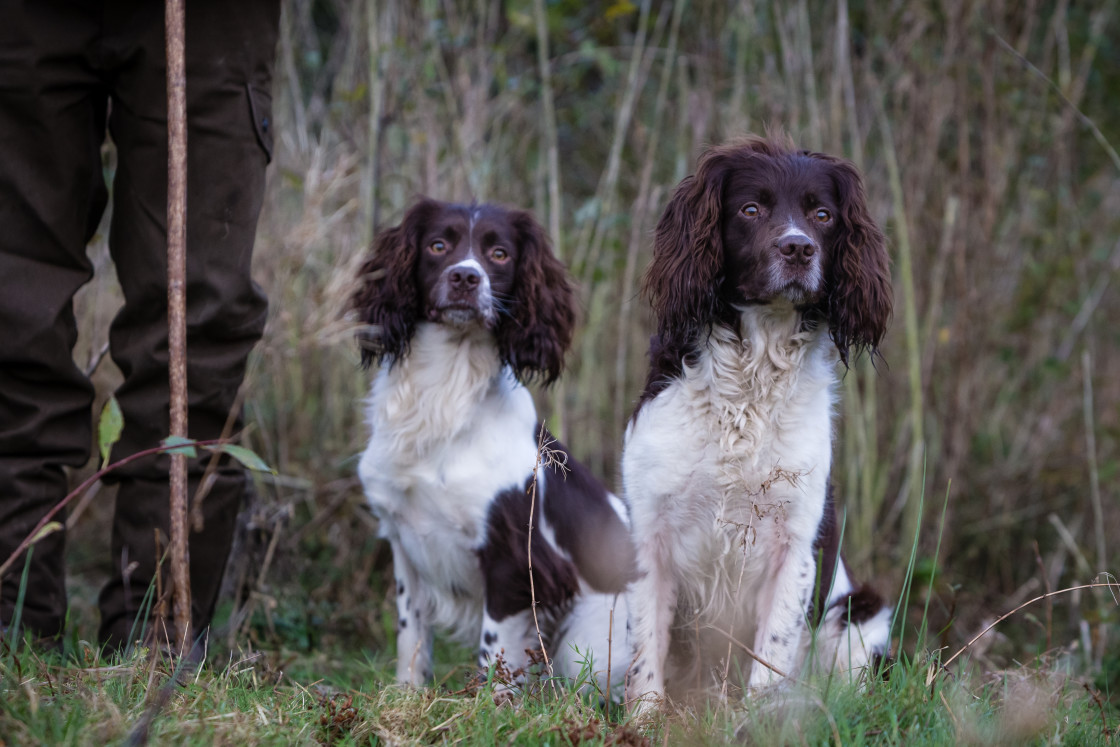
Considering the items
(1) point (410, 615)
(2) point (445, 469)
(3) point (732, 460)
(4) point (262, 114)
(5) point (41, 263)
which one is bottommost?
(1) point (410, 615)

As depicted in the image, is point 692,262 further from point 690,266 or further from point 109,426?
point 109,426

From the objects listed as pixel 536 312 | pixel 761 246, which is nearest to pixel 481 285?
pixel 536 312

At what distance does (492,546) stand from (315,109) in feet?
8.53

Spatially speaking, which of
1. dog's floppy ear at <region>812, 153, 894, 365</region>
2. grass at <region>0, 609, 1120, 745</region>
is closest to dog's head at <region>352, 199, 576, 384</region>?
dog's floppy ear at <region>812, 153, 894, 365</region>

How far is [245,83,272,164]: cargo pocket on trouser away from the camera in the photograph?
2613mm

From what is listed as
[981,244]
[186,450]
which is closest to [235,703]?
[186,450]

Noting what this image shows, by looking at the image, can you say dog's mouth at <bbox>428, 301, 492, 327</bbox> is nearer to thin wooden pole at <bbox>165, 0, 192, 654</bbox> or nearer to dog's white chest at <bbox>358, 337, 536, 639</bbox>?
dog's white chest at <bbox>358, 337, 536, 639</bbox>

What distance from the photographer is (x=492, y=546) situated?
290 cm

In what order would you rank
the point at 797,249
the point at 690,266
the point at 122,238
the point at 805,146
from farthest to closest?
the point at 805,146, the point at 122,238, the point at 690,266, the point at 797,249

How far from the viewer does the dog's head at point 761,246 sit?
252cm

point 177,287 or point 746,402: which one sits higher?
point 177,287

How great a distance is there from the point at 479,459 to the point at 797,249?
1.13 meters

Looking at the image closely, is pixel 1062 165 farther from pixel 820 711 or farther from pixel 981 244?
pixel 820 711

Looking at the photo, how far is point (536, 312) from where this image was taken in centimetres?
322
